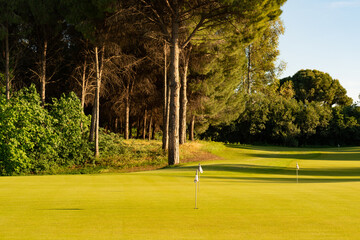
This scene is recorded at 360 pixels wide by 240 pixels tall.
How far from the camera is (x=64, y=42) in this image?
2900cm

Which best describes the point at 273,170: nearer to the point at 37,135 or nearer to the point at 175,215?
the point at 37,135

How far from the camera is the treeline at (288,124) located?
5075 centimetres

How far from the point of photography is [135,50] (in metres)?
32.5

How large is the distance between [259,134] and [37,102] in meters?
35.6

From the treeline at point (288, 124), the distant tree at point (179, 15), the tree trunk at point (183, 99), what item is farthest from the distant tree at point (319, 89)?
the distant tree at point (179, 15)

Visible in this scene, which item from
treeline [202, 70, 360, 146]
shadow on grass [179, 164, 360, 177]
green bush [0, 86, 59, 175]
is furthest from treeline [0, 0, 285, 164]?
treeline [202, 70, 360, 146]

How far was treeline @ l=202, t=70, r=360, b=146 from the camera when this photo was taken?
5075 centimetres

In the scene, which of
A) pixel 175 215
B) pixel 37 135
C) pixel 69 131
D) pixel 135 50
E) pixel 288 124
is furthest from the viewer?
pixel 288 124

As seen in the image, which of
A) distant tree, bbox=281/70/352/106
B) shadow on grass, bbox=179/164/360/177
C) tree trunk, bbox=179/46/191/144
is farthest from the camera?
distant tree, bbox=281/70/352/106

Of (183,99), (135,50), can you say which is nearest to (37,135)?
(135,50)

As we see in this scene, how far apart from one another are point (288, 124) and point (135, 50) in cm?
2608

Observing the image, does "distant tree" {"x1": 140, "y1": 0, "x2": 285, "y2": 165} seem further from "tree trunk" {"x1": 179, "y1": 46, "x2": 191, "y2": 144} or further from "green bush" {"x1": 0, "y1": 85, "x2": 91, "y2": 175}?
"green bush" {"x1": 0, "y1": 85, "x2": 91, "y2": 175}

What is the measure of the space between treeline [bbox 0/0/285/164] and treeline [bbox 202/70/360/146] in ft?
39.9

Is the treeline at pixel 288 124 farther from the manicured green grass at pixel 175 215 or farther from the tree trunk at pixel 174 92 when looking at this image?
the manicured green grass at pixel 175 215
